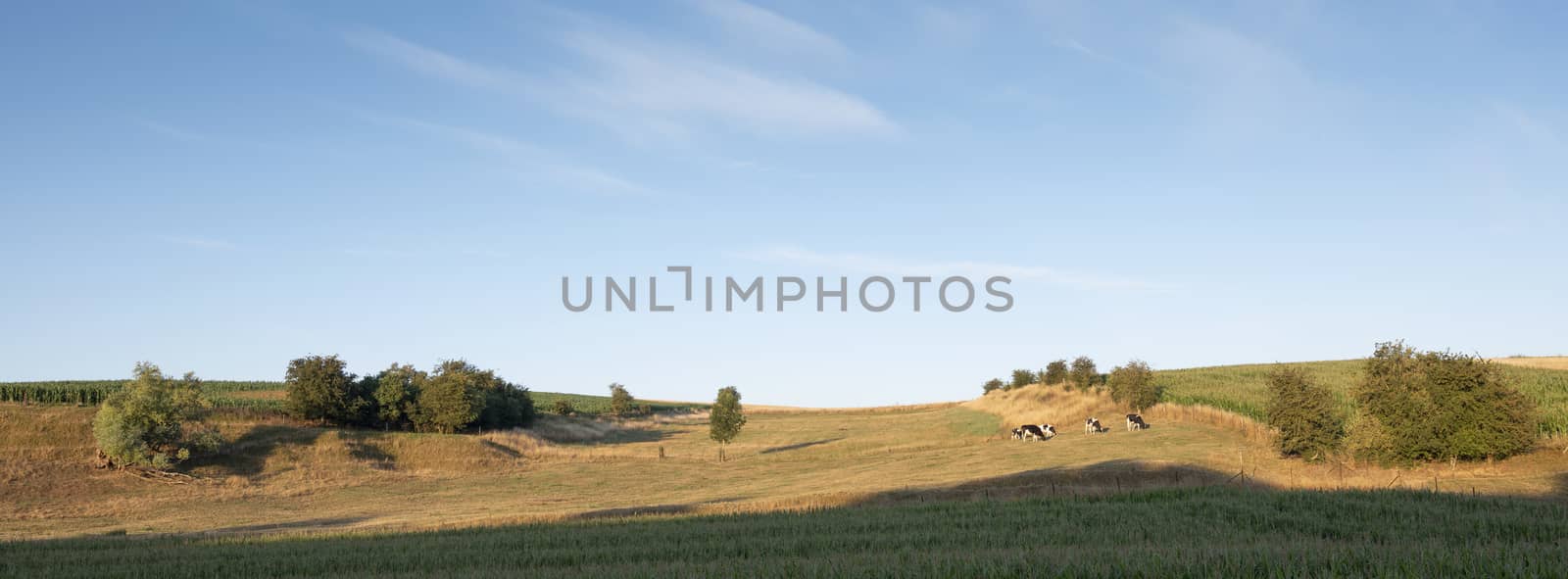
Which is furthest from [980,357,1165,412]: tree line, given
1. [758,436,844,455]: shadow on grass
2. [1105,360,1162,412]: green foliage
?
[758,436,844,455]: shadow on grass

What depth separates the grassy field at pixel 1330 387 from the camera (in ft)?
126

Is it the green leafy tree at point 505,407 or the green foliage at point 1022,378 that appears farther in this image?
the green foliage at point 1022,378

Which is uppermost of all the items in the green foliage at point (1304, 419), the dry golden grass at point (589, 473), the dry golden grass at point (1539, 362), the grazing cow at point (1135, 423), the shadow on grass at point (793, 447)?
the dry golden grass at point (1539, 362)

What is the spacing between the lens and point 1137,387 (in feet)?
206

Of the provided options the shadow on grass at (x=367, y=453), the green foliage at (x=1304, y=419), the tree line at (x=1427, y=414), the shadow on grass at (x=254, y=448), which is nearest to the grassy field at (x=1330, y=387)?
the green foliage at (x=1304, y=419)

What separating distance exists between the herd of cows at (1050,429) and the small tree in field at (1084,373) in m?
20.5

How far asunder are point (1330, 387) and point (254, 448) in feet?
207

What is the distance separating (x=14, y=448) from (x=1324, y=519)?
59571 millimetres

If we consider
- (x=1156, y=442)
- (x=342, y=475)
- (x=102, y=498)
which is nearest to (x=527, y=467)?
(x=342, y=475)

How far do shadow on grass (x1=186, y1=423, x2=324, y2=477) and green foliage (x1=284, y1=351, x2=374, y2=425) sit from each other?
4422 mm

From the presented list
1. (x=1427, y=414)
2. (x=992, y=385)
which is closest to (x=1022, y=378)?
(x=992, y=385)

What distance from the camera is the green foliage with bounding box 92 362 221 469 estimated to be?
50.5 metres

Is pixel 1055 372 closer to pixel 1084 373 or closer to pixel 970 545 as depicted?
pixel 1084 373

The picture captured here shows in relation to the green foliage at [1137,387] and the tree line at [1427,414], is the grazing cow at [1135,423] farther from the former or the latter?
the tree line at [1427,414]
